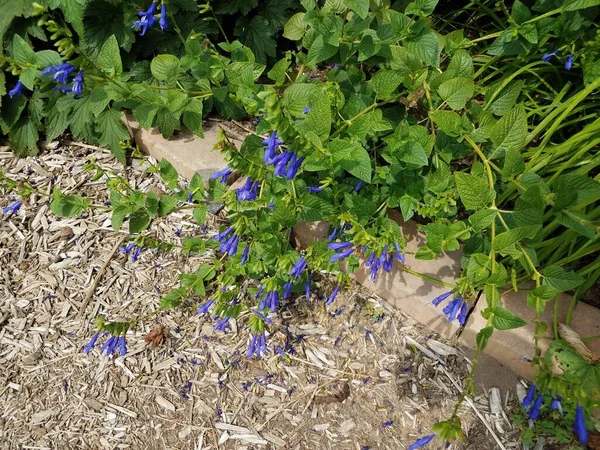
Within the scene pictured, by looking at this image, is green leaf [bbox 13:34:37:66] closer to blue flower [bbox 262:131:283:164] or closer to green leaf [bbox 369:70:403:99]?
blue flower [bbox 262:131:283:164]

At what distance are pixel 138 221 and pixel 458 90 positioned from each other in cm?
123

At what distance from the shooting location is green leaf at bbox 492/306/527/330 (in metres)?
1.52

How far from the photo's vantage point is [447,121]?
5.93 feet

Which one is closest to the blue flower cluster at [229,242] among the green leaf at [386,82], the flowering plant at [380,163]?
the flowering plant at [380,163]

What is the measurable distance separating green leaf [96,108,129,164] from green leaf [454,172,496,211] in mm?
1619

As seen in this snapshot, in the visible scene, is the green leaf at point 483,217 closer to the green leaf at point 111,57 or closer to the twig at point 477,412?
the twig at point 477,412

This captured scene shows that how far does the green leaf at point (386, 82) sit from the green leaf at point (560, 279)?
0.77 meters

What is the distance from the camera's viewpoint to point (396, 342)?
2.18m

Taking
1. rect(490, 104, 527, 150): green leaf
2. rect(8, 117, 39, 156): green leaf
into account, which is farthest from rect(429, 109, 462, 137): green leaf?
rect(8, 117, 39, 156): green leaf

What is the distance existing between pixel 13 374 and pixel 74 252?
576 mm

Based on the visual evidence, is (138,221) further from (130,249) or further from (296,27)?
(296,27)

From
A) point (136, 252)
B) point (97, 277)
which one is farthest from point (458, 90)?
point (97, 277)

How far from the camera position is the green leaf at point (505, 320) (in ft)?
5.00

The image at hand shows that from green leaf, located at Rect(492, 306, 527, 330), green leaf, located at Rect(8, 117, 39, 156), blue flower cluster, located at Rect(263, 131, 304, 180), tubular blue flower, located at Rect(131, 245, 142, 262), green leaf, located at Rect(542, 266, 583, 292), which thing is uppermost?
blue flower cluster, located at Rect(263, 131, 304, 180)
